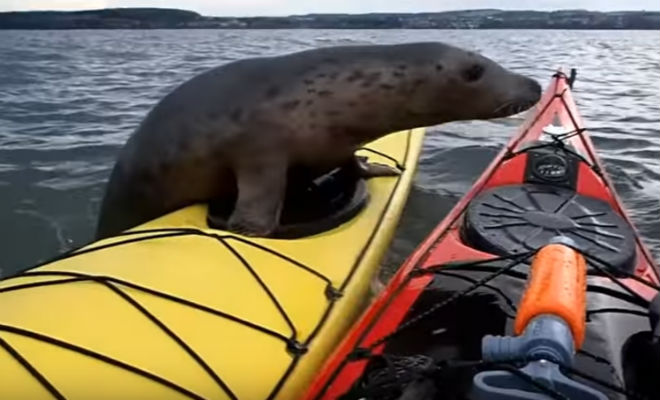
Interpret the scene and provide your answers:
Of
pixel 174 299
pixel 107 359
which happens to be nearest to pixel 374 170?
pixel 174 299

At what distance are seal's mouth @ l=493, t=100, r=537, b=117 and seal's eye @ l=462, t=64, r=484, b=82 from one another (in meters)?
0.23

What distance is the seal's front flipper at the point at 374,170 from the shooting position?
4.84 metres

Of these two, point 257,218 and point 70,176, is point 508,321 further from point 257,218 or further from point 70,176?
point 70,176

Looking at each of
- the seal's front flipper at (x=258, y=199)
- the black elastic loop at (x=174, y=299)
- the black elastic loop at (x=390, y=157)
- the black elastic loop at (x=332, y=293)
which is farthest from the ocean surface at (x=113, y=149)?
the black elastic loop at (x=174, y=299)

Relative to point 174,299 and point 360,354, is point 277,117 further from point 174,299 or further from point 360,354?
point 360,354

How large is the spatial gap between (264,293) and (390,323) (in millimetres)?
513

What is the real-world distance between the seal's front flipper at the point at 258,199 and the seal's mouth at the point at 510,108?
52.3 inches

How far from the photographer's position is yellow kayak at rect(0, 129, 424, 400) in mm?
2512

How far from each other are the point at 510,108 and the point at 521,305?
2741mm

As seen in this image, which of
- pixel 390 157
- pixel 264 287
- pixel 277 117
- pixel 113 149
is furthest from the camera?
pixel 113 149

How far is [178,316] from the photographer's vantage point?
2805 millimetres

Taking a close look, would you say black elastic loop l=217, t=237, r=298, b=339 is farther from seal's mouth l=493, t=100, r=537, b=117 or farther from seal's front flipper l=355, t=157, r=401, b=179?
seal's mouth l=493, t=100, r=537, b=117

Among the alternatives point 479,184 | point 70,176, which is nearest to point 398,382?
point 479,184

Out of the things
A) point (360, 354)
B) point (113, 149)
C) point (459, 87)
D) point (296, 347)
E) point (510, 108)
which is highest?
point (459, 87)
